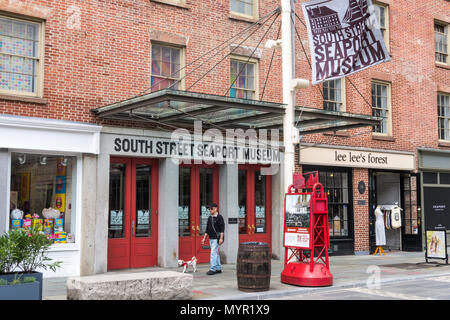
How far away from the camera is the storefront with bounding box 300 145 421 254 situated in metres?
18.0

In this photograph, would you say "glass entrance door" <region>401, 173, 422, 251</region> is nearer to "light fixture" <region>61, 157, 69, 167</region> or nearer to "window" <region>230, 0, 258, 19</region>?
"window" <region>230, 0, 258, 19</region>

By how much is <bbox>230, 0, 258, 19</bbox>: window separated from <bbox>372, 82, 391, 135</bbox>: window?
585 centimetres

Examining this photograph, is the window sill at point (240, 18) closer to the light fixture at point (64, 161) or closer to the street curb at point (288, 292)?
the light fixture at point (64, 161)

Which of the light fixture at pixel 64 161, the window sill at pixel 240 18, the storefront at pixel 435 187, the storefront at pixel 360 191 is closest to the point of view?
the light fixture at pixel 64 161

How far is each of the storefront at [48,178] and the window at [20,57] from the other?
0.93 m

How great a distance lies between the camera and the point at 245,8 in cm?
1658

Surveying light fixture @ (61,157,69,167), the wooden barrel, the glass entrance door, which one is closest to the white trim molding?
light fixture @ (61,157,69,167)

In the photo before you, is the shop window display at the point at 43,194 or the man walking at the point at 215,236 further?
the man walking at the point at 215,236

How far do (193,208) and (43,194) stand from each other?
4294 millimetres

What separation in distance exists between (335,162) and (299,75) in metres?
3.21

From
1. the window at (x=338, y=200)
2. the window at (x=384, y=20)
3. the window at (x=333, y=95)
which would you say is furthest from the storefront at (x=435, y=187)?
the window at (x=384, y=20)

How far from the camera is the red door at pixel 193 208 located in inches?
597

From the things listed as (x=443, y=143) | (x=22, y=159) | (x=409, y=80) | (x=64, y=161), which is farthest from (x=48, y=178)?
(x=443, y=143)

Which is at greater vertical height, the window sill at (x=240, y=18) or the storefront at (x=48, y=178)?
the window sill at (x=240, y=18)
